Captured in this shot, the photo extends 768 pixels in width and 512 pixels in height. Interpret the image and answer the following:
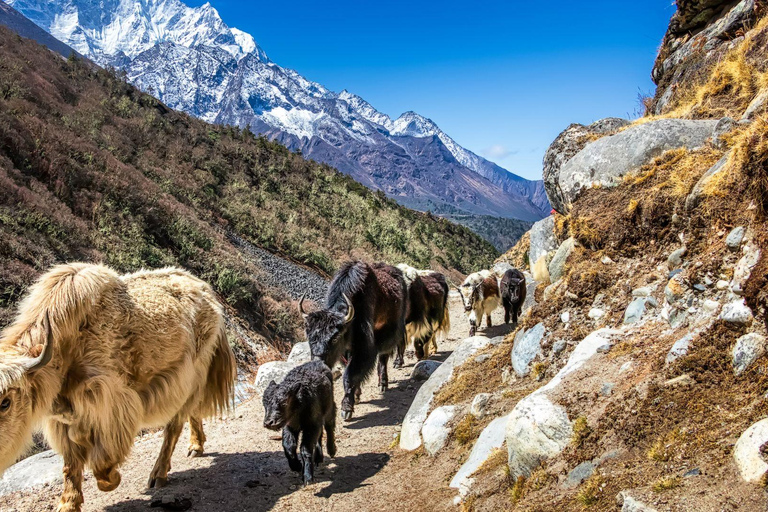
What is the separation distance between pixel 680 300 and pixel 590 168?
3.96 metres

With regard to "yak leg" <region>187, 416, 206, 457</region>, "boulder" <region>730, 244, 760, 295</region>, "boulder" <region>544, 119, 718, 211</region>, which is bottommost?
"yak leg" <region>187, 416, 206, 457</region>

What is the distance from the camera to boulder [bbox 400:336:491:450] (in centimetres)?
585

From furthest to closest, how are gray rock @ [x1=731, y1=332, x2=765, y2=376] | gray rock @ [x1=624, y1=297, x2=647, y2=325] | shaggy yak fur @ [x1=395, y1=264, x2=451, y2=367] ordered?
1. shaggy yak fur @ [x1=395, y1=264, x2=451, y2=367]
2. gray rock @ [x1=624, y1=297, x2=647, y2=325]
3. gray rock @ [x1=731, y1=332, x2=765, y2=376]

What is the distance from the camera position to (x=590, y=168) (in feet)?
26.3

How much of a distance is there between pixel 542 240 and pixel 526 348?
568cm

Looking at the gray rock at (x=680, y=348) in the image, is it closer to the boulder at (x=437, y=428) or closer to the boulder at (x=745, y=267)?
the boulder at (x=745, y=267)

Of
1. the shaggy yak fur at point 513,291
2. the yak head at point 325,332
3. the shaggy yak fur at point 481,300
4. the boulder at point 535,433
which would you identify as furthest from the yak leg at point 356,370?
the shaggy yak fur at point 513,291

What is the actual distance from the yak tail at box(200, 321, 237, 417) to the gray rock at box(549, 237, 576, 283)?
486cm

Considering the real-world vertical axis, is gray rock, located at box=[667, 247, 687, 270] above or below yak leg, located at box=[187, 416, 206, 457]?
above

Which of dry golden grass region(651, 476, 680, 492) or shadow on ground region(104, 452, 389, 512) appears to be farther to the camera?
shadow on ground region(104, 452, 389, 512)

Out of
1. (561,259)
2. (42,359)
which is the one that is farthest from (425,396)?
(42,359)

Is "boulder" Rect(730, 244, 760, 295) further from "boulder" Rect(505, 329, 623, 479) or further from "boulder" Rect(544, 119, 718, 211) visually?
"boulder" Rect(544, 119, 718, 211)

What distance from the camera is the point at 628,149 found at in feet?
25.0

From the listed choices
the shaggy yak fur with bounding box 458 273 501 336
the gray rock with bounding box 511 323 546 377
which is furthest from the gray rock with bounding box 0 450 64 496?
the shaggy yak fur with bounding box 458 273 501 336
